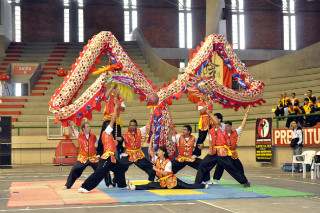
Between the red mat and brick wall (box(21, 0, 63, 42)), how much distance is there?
25.2 metres

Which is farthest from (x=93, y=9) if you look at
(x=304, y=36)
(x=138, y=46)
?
(x=304, y=36)

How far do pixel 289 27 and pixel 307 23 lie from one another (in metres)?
1.29

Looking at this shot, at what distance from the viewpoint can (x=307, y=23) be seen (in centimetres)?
3753

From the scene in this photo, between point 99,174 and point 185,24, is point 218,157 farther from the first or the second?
point 185,24

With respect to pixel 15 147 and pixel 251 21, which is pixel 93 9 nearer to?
pixel 251 21

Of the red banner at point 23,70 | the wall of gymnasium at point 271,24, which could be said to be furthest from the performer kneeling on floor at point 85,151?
the wall of gymnasium at point 271,24

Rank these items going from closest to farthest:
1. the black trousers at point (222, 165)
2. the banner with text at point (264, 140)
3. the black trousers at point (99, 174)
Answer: the black trousers at point (99, 174)
the black trousers at point (222, 165)
the banner with text at point (264, 140)

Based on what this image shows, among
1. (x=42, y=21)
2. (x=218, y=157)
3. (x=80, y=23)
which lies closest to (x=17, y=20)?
(x=42, y=21)

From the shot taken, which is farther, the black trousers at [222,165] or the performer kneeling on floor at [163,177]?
the black trousers at [222,165]

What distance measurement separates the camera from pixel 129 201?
370 inches

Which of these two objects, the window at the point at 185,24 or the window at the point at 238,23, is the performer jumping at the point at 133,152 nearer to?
the window at the point at 185,24

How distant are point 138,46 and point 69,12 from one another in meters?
6.40

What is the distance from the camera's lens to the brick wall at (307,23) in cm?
3716

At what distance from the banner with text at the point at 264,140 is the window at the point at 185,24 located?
1856 cm
